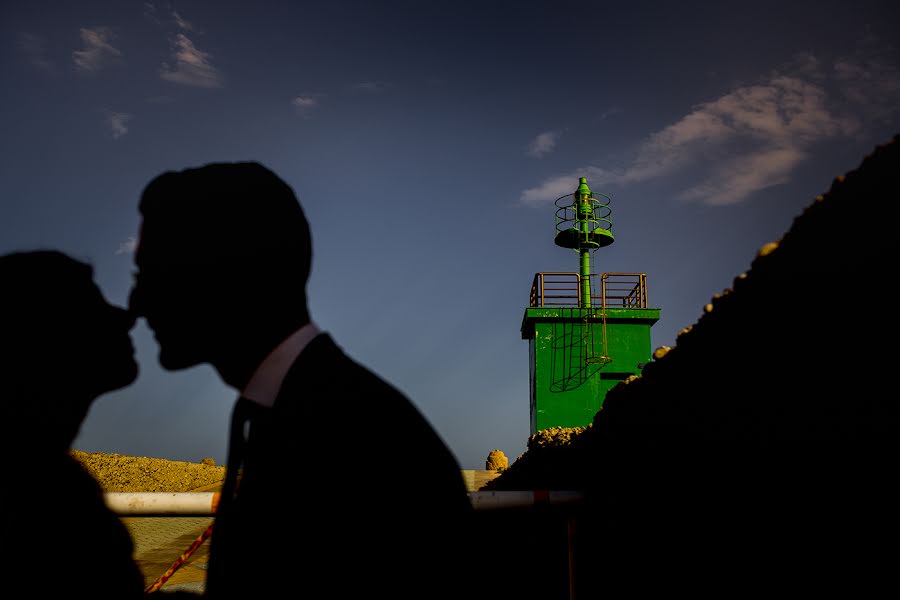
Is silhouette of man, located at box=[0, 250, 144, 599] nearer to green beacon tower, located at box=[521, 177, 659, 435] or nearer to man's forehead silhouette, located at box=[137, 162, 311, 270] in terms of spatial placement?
man's forehead silhouette, located at box=[137, 162, 311, 270]

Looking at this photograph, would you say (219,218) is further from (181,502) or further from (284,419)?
(181,502)

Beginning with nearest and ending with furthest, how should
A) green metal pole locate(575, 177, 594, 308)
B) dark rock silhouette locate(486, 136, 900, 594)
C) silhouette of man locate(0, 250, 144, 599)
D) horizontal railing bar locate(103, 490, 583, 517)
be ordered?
1. silhouette of man locate(0, 250, 144, 599)
2. dark rock silhouette locate(486, 136, 900, 594)
3. horizontal railing bar locate(103, 490, 583, 517)
4. green metal pole locate(575, 177, 594, 308)

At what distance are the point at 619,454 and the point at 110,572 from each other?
2669 millimetres

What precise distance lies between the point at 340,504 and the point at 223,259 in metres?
0.53

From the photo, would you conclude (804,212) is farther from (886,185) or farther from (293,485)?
(293,485)

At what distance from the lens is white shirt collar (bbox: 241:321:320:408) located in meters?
1.04

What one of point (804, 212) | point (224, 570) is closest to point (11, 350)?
point (224, 570)

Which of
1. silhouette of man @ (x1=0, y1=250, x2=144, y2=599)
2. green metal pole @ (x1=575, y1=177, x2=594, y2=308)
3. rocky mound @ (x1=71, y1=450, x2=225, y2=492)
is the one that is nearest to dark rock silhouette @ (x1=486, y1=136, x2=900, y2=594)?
silhouette of man @ (x1=0, y1=250, x2=144, y2=599)

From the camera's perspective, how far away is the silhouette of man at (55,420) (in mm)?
1256

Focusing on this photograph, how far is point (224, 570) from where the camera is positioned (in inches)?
38.6

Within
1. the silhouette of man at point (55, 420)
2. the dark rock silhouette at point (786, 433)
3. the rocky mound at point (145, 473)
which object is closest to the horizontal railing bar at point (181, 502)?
the silhouette of man at point (55, 420)

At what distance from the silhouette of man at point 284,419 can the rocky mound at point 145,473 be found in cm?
1447

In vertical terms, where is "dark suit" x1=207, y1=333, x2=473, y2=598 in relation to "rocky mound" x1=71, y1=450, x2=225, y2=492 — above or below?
above

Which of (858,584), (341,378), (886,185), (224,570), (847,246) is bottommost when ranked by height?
(858,584)
